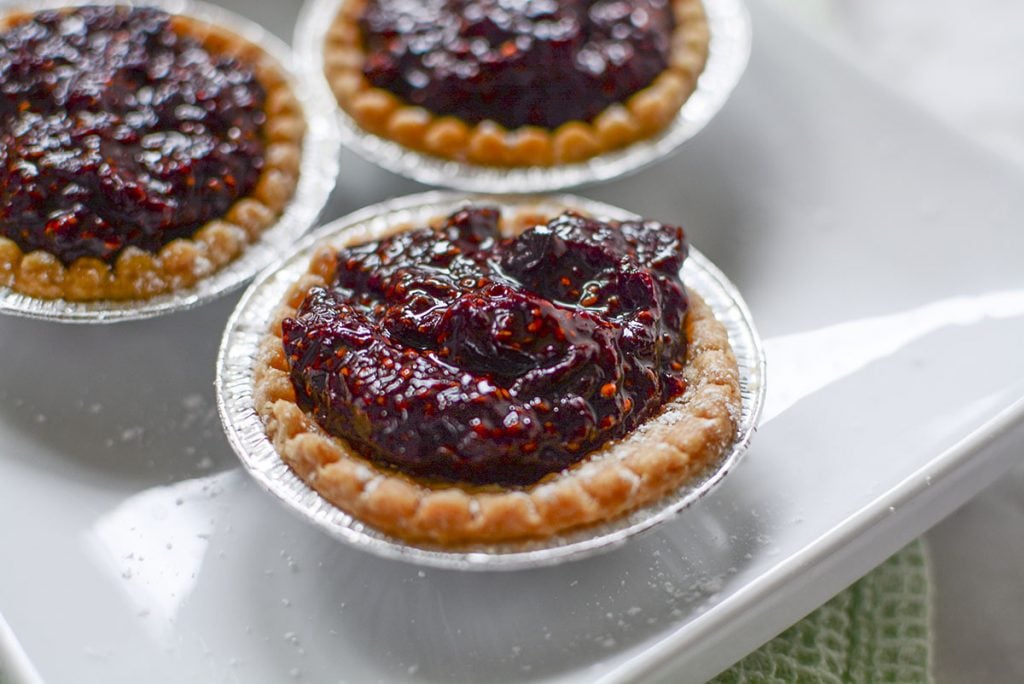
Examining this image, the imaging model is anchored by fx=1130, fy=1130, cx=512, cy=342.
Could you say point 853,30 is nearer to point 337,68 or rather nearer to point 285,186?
point 337,68

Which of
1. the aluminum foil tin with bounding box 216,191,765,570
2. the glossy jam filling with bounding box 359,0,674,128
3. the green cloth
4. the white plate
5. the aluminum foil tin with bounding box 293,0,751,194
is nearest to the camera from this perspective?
the aluminum foil tin with bounding box 216,191,765,570

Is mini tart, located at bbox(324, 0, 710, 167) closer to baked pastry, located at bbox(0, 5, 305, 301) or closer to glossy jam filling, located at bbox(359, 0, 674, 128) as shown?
glossy jam filling, located at bbox(359, 0, 674, 128)

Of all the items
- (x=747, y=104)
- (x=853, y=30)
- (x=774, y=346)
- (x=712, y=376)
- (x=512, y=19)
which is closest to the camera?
(x=712, y=376)

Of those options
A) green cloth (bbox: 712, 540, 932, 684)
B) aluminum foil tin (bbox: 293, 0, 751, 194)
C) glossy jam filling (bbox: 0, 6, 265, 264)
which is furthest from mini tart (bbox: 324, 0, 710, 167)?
green cloth (bbox: 712, 540, 932, 684)

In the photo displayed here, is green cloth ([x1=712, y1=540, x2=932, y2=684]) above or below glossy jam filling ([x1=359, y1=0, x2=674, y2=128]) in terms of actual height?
below

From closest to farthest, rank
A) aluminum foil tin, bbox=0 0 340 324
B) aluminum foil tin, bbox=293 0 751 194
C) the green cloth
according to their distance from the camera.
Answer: the green cloth < aluminum foil tin, bbox=0 0 340 324 < aluminum foil tin, bbox=293 0 751 194

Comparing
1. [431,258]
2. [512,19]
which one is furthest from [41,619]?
[512,19]
